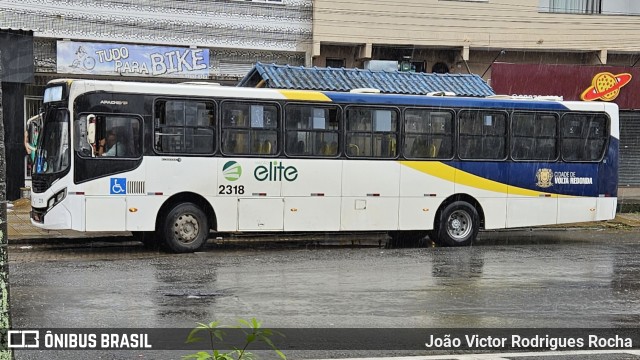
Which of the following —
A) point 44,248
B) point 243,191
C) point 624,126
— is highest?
point 624,126

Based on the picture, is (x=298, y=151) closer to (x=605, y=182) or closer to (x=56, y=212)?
(x=56, y=212)

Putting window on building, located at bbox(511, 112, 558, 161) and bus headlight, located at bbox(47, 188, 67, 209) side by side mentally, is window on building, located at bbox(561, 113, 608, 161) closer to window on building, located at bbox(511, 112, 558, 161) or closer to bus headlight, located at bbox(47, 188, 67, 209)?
window on building, located at bbox(511, 112, 558, 161)

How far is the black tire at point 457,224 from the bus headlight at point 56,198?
7.57m

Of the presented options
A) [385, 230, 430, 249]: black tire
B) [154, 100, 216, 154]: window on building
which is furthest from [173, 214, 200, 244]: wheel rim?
[385, 230, 430, 249]: black tire

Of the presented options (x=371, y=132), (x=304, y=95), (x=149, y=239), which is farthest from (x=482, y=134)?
(x=149, y=239)

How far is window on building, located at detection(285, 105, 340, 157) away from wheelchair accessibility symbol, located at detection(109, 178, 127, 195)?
10.5 ft

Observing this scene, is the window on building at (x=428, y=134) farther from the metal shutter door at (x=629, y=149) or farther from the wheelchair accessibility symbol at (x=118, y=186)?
the metal shutter door at (x=629, y=149)

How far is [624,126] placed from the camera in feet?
90.6

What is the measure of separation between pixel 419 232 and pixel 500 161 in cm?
233

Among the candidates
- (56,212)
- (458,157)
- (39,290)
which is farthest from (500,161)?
(39,290)

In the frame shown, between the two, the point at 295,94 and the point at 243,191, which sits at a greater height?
the point at 295,94

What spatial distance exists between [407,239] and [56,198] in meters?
7.83

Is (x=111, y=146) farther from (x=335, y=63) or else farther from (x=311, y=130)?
(x=335, y=63)

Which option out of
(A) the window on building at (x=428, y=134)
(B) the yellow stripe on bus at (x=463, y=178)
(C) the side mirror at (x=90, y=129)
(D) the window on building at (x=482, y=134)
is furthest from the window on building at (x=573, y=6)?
(C) the side mirror at (x=90, y=129)
